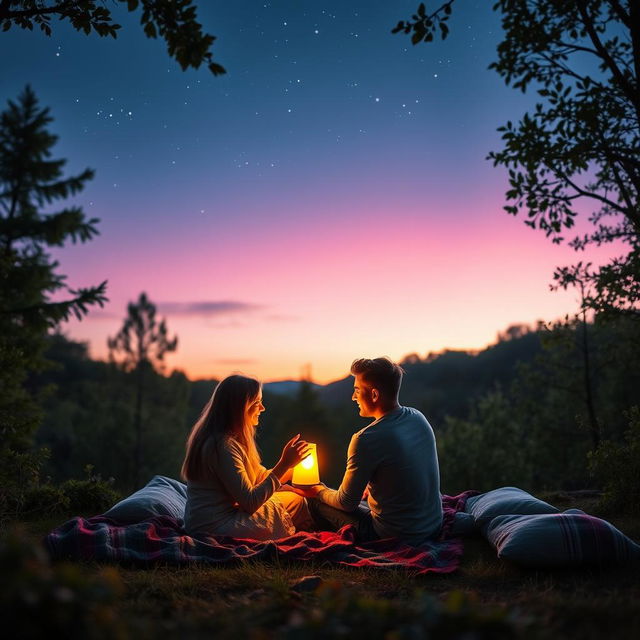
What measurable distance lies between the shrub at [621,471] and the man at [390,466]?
2470mm

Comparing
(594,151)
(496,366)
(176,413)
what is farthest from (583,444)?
(496,366)

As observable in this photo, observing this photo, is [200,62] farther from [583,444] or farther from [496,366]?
[496,366]

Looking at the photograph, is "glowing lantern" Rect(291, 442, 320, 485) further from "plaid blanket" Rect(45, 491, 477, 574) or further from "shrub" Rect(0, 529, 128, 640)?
"shrub" Rect(0, 529, 128, 640)

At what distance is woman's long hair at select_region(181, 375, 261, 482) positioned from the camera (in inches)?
187

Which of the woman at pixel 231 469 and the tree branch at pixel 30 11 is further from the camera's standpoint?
the woman at pixel 231 469

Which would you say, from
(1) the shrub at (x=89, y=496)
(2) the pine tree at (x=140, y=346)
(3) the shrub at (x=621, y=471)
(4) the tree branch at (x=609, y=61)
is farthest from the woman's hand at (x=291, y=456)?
(2) the pine tree at (x=140, y=346)

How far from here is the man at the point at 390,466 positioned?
460 centimetres

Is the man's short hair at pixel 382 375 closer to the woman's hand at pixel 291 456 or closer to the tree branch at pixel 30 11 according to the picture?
the woman's hand at pixel 291 456

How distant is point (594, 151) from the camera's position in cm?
612

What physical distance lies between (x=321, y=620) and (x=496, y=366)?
53781 millimetres

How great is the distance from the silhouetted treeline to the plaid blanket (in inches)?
268

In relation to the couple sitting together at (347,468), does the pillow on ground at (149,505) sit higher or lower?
lower

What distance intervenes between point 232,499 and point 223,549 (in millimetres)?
529

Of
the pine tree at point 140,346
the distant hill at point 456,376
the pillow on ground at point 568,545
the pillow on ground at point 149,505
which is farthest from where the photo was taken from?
the distant hill at point 456,376
